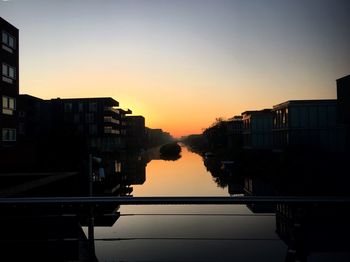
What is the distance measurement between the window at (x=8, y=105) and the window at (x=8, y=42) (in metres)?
4.62

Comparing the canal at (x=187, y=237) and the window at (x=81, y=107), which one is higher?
the window at (x=81, y=107)

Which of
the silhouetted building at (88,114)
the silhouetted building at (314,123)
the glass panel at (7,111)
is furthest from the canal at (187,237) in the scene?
the silhouetted building at (88,114)

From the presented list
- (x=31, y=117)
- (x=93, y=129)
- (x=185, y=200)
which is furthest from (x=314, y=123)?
(x=31, y=117)

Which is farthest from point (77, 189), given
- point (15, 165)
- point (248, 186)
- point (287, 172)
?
point (287, 172)

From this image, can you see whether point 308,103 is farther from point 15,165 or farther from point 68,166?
point 15,165

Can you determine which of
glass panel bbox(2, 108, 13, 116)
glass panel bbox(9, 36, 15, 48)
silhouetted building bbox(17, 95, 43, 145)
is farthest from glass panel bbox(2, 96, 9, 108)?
silhouetted building bbox(17, 95, 43, 145)

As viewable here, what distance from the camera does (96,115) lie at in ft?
211

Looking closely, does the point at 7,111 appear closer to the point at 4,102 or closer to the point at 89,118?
the point at 4,102

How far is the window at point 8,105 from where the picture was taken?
26.2 m

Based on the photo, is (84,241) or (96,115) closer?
(84,241)

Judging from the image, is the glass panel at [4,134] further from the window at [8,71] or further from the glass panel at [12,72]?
the glass panel at [12,72]

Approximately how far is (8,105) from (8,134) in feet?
8.97

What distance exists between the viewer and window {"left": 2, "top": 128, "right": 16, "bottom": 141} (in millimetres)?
26016

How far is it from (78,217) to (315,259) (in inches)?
100
